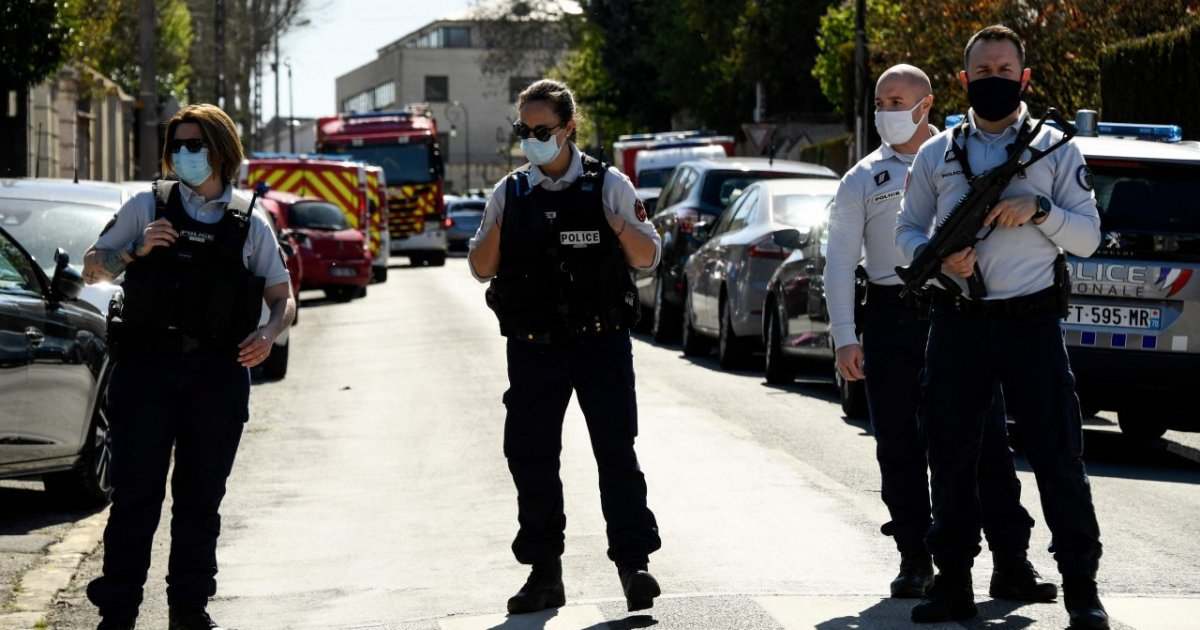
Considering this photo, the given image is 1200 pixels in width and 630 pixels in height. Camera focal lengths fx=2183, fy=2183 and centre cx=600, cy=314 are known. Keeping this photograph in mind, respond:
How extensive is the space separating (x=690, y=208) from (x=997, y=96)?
14848 mm

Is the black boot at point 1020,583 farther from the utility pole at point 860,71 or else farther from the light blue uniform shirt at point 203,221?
the utility pole at point 860,71

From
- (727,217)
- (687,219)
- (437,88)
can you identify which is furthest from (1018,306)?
(437,88)

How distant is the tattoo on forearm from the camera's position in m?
6.70

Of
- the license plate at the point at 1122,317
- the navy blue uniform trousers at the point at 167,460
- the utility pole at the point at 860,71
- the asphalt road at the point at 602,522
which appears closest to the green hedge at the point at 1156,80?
the asphalt road at the point at 602,522

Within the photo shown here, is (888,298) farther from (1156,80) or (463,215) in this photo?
(463,215)

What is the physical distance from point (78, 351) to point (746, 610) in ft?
13.8

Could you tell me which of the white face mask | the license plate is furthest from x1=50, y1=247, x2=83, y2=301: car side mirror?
the license plate

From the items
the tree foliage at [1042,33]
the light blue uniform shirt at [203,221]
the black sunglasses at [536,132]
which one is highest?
the tree foliage at [1042,33]

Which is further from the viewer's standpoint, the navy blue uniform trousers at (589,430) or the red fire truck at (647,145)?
→ the red fire truck at (647,145)

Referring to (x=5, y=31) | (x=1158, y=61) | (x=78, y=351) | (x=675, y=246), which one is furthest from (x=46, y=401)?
(x=5, y=31)

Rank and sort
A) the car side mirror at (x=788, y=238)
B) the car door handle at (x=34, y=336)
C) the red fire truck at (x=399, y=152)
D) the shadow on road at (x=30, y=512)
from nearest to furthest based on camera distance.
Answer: the car door handle at (x=34, y=336), the shadow on road at (x=30, y=512), the car side mirror at (x=788, y=238), the red fire truck at (x=399, y=152)

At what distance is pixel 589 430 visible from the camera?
279 inches

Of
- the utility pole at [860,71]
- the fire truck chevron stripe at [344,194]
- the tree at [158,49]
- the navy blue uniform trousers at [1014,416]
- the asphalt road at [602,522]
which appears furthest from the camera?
the tree at [158,49]

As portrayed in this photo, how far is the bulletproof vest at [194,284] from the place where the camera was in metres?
6.71
